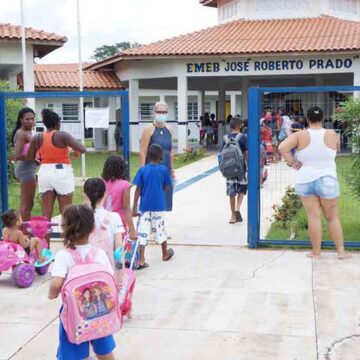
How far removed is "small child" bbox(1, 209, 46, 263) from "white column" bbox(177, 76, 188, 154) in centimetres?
1862

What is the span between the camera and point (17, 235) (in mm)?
6516

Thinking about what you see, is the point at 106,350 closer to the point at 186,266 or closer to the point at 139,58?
the point at 186,266

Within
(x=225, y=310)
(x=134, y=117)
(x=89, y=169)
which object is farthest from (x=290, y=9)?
(x=225, y=310)

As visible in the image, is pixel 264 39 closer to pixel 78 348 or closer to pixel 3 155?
pixel 3 155

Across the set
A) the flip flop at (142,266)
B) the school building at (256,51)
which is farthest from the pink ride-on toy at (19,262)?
the school building at (256,51)

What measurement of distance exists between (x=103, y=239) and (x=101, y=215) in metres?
0.19

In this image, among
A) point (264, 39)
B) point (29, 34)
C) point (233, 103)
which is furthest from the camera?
point (233, 103)

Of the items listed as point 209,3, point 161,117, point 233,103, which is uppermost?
point 209,3

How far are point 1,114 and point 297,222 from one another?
4323mm

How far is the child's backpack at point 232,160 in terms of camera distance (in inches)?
366

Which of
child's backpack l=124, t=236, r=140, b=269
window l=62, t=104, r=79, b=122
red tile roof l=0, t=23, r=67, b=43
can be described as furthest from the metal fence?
window l=62, t=104, r=79, b=122

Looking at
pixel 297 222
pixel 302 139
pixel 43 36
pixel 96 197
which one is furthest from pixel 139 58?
pixel 96 197

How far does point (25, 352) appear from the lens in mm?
4637

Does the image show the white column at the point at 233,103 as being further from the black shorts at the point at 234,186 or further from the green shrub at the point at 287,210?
the green shrub at the point at 287,210
